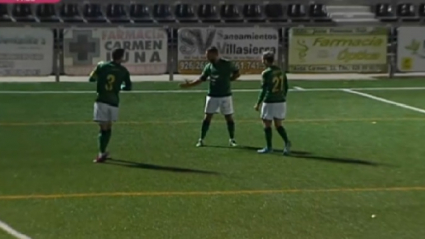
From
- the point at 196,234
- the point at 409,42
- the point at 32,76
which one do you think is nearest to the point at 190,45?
the point at 32,76

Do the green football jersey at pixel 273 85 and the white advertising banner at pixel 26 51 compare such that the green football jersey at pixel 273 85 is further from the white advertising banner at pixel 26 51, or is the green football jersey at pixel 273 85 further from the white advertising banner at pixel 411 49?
the white advertising banner at pixel 411 49

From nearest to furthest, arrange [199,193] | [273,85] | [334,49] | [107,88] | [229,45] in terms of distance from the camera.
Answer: [199,193] → [107,88] → [273,85] → [229,45] → [334,49]

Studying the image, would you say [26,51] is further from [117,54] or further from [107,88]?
[117,54]

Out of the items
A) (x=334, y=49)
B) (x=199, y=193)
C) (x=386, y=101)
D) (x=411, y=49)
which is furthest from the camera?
(x=411, y=49)

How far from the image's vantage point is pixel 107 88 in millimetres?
15469

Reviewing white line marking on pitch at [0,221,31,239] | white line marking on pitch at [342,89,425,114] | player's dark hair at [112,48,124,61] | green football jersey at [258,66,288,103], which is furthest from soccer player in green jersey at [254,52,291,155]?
white line marking on pitch at [342,89,425,114]

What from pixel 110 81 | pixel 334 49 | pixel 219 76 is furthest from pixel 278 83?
pixel 334 49

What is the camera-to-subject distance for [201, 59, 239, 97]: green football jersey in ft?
55.8

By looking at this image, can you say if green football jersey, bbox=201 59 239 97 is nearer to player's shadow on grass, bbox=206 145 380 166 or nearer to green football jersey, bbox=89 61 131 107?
player's shadow on grass, bbox=206 145 380 166

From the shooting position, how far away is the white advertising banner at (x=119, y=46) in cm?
2886

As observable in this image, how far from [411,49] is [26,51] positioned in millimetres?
11695

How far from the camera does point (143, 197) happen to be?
41.7ft

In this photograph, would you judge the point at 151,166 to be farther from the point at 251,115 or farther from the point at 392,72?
the point at 392,72

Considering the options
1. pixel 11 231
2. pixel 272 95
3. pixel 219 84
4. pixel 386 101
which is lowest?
pixel 11 231
